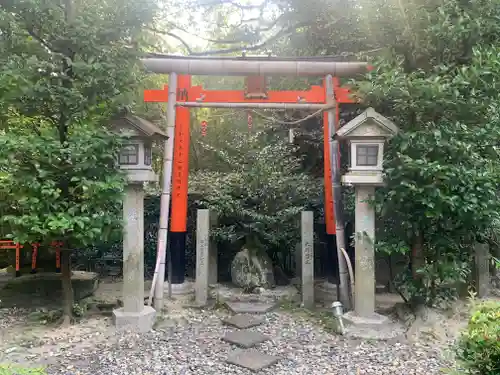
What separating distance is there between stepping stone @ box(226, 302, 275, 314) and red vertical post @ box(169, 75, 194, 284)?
146cm

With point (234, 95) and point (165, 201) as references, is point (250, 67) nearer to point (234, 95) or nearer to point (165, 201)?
point (234, 95)

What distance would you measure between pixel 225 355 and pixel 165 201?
276 centimetres

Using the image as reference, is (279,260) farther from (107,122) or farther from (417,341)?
(107,122)

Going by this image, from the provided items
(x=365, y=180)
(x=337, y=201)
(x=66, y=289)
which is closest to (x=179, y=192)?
(x=66, y=289)

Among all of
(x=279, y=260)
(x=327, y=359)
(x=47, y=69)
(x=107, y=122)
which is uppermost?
(x=47, y=69)

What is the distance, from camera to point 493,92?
17.7ft

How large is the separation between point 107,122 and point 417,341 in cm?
523

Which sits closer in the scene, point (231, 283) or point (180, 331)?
point (180, 331)

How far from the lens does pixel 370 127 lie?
19.3 feet

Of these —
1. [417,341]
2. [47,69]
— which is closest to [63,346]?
[47,69]

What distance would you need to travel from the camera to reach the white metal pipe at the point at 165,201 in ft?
21.7

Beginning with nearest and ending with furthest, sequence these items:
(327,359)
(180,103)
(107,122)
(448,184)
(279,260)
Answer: (327,359), (448,184), (107,122), (180,103), (279,260)

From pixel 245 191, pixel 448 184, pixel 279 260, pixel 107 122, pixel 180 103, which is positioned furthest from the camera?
pixel 279 260

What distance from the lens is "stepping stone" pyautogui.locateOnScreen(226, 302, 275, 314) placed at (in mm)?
6930
